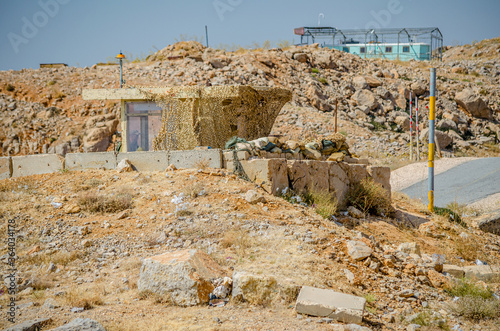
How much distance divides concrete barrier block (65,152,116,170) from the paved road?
898cm

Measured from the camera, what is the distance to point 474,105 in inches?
1091

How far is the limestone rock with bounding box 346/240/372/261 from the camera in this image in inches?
233

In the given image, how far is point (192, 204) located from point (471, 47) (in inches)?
1577

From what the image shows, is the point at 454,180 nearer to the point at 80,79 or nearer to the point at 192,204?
the point at 192,204

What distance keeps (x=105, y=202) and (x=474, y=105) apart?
86.5 ft

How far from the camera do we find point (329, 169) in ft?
30.1

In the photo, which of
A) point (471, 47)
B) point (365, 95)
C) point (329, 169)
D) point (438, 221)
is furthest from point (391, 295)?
point (471, 47)

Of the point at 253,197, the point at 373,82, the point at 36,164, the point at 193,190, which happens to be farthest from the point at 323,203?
the point at 373,82

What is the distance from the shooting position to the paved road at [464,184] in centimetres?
1340

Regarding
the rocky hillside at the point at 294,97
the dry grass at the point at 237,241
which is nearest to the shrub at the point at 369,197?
the dry grass at the point at 237,241

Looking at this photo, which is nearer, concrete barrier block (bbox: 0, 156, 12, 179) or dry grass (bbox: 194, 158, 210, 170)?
dry grass (bbox: 194, 158, 210, 170)

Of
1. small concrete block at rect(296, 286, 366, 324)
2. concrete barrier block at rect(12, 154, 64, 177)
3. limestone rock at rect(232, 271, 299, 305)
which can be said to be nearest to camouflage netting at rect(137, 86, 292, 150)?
concrete barrier block at rect(12, 154, 64, 177)

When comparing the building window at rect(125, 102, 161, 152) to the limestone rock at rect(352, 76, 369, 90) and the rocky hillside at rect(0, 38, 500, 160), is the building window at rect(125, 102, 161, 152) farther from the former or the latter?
the limestone rock at rect(352, 76, 369, 90)

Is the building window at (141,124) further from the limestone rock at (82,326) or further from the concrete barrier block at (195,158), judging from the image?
the limestone rock at (82,326)
